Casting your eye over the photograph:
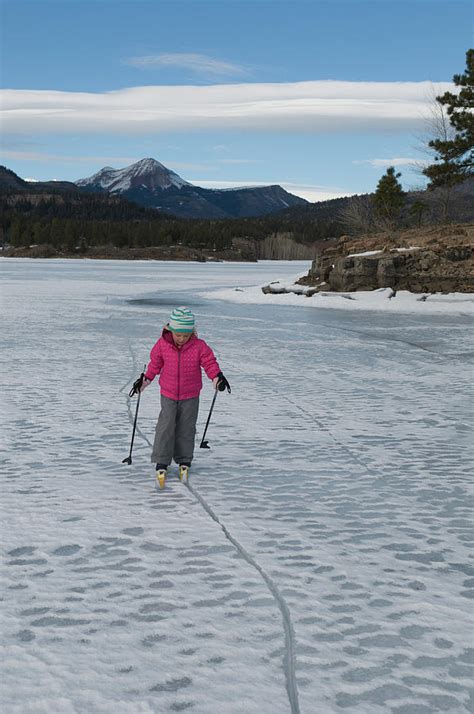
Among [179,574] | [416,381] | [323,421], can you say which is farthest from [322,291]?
[179,574]

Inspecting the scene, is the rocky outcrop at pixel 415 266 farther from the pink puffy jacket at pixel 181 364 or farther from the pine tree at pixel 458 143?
the pink puffy jacket at pixel 181 364

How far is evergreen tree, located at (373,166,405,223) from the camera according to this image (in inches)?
2699

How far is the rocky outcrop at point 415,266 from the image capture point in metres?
31.0

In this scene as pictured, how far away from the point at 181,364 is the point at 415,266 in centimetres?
2664

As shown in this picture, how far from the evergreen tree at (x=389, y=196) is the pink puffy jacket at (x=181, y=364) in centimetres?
6344

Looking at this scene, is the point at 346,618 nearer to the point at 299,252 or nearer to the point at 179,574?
the point at 179,574

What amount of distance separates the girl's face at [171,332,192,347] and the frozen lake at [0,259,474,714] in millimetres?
1185

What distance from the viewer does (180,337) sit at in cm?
636

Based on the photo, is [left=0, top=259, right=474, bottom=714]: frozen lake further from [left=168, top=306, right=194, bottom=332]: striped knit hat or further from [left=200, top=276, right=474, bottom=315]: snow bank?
[left=200, top=276, right=474, bottom=315]: snow bank

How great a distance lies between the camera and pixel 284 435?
8312 millimetres

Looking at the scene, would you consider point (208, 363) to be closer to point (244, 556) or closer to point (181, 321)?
point (181, 321)

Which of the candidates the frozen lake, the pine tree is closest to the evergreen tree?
the pine tree

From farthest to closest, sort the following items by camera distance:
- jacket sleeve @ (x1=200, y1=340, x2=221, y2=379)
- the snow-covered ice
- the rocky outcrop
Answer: the rocky outcrop
the snow-covered ice
jacket sleeve @ (x1=200, y1=340, x2=221, y2=379)

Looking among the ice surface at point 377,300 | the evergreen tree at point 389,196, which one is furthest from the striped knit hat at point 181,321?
the evergreen tree at point 389,196
